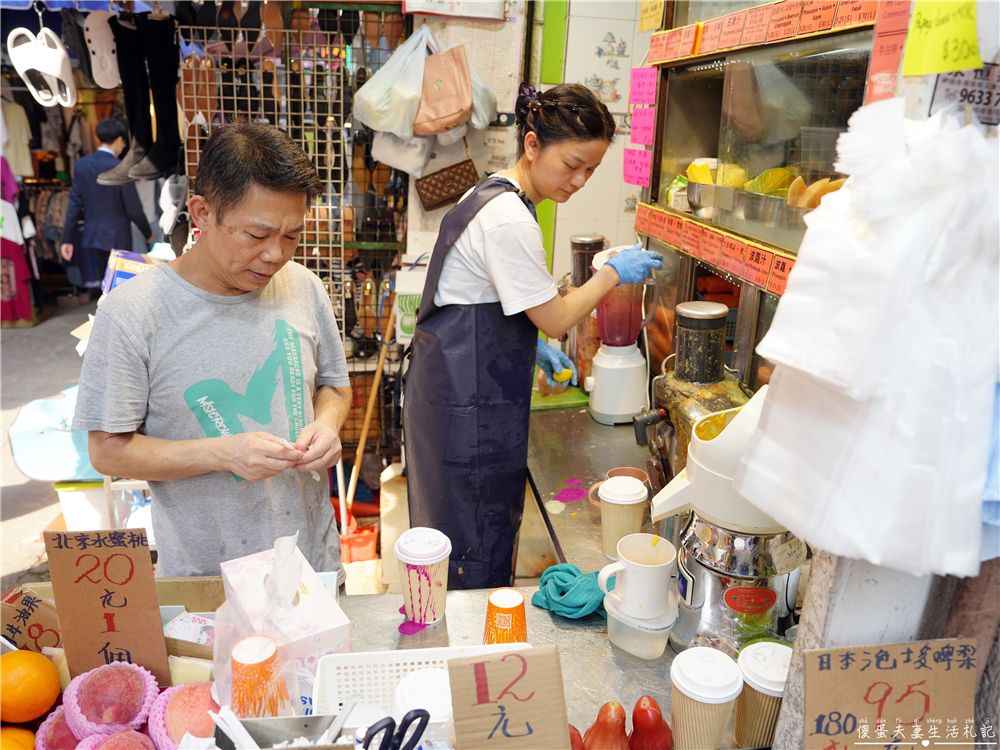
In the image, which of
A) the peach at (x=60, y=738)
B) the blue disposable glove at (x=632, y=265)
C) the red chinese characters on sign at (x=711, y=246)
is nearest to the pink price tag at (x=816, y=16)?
the red chinese characters on sign at (x=711, y=246)

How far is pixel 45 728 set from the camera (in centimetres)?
110

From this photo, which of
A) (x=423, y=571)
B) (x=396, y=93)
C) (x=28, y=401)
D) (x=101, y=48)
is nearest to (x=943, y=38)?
(x=423, y=571)

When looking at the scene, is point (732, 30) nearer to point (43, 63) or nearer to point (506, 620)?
point (506, 620)

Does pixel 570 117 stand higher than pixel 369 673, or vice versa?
pixel 570 117

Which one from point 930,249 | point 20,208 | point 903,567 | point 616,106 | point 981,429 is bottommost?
point 20,208

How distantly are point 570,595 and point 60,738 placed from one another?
961 mm

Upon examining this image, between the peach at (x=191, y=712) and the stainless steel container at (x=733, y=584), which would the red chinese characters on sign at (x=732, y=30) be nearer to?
the stainless steel container at (x=733, y=584)

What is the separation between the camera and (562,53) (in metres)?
3.91

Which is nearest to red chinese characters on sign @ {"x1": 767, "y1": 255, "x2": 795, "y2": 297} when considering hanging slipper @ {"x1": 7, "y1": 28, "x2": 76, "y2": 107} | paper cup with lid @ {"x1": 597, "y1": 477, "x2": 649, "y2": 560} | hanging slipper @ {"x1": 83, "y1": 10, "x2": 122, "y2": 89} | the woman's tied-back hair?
paper cup with lid @ {"x1": 597, "y1": 477, "x2": 649, "y2": 560}

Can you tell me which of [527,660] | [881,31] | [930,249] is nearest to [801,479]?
[930,249]

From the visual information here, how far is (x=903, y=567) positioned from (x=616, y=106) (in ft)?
12.1

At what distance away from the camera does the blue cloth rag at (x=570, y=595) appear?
60.8 inches

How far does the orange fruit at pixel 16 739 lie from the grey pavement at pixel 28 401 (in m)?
2.83

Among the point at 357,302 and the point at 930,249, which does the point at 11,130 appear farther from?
the point at 930,249
